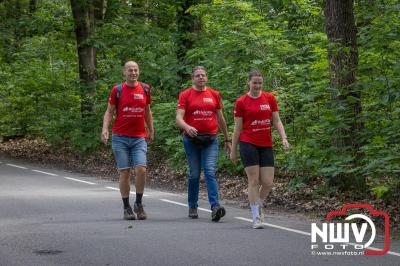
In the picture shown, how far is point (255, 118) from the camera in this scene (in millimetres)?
9836

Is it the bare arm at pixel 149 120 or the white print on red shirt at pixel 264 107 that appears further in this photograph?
the bare arm at pixel 149 120

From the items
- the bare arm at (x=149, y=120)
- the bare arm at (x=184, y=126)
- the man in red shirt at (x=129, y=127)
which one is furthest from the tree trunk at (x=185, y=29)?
the bare arm at (x=184, y=126)

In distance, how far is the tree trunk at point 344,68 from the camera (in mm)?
12156

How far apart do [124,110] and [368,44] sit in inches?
163

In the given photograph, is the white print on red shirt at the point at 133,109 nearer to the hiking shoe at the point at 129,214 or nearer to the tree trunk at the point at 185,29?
the hiking shoe at the point at 129,214

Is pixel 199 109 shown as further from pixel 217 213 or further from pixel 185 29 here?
pixel 185 29

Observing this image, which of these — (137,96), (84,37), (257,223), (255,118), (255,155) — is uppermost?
(84,37)

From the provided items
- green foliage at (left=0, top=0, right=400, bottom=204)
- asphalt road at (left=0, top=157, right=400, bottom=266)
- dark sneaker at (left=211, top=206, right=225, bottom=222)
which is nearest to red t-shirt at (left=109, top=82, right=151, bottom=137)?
asphalt road at (left=0, top=157, right=400, bottom=266)

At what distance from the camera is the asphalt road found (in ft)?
24.9

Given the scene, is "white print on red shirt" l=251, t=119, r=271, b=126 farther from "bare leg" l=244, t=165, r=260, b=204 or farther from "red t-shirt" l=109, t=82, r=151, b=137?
"red t-shirt" l=109, t=82, r=151, b=137

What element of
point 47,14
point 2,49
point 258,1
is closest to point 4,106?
point 2,49

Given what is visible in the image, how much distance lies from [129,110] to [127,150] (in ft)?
2.02

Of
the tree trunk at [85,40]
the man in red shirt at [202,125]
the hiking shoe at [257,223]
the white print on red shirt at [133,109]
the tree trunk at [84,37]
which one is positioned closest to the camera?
the hiking shoe at [257,223]

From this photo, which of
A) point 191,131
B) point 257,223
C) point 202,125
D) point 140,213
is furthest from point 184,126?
point 257,223
